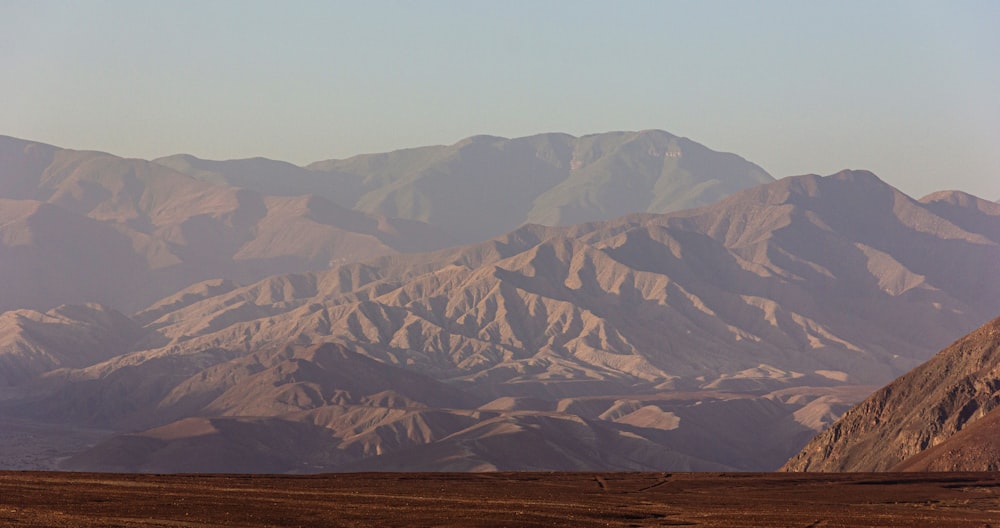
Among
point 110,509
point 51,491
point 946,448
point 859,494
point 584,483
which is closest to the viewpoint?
point 110,509

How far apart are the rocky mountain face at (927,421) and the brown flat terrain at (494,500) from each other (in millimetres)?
17316

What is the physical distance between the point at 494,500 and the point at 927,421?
239 feet

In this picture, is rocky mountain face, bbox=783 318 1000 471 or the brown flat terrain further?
rocky mountain face, bbox=783 318 1000 471

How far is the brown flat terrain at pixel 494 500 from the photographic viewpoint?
74312mm

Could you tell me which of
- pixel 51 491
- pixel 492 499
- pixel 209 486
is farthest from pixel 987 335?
pixel 51 491

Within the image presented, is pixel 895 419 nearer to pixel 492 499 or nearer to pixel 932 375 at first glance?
pixel 932 375

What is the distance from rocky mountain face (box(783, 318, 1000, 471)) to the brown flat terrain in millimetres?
17316

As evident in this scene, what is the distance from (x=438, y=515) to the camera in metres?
78.1

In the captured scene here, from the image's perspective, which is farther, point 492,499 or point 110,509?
point 492,499

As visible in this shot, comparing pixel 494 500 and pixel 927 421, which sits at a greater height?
pixel 927 421

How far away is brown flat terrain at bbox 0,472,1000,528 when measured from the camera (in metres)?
A: 74.3

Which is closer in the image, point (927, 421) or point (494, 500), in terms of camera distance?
point (494, 500)

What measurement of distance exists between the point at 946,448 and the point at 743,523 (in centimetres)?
6203

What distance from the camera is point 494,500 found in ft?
292
